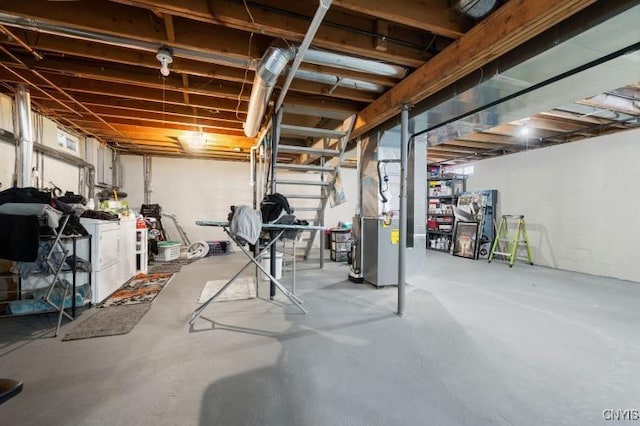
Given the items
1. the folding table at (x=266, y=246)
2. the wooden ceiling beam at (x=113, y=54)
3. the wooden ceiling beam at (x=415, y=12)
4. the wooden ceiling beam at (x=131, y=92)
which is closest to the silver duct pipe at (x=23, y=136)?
the wooden ceiling beam at (x=131, y=92)

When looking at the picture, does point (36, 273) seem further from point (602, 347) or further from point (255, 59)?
point (602, 347)

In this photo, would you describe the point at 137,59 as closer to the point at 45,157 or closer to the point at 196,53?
the point at 196,53

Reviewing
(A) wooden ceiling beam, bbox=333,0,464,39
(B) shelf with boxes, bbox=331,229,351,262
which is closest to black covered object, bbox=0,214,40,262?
(A) wooden ceiling beam, bbox=333,0,464,39

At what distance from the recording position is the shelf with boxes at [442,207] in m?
7.46

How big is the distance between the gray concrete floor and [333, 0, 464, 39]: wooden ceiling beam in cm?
244

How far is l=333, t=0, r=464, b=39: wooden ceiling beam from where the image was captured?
5.95ft

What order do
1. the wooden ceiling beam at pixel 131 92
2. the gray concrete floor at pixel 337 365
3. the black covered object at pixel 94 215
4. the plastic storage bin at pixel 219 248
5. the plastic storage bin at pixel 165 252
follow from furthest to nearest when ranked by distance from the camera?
1. the plastic storage bin at pixel 219 248
2. the plastic storage bin at pixel 165 252
3. the wooden ceiling beam at pixel 131 92
4. the black covered object at pixel 94 215
5. the gray concrete floor at pixel 337 365

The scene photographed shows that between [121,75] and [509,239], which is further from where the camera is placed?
[509,239]

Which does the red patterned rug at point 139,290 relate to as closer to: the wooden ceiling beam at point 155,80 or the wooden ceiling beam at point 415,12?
the wooden ceiling beam at point 155,80

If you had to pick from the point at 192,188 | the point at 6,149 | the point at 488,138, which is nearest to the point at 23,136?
the point at 6,149

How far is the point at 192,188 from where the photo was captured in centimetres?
700

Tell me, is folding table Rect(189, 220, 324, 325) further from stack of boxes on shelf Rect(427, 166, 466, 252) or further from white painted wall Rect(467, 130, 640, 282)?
stack of boxes on shelf Rect(427, 166, 466, 252)

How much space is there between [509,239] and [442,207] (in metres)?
1.97

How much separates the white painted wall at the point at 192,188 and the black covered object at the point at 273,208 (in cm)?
452
